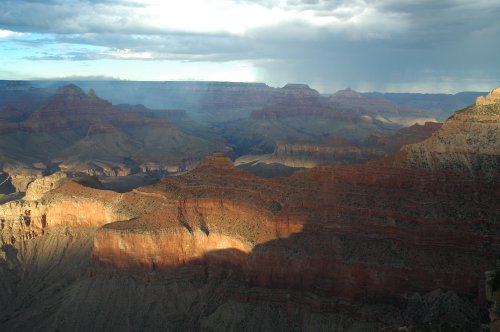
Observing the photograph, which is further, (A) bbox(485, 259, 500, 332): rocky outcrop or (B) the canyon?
(B) the canyon

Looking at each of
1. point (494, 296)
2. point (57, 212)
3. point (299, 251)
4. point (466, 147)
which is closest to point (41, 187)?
point (57, 212)

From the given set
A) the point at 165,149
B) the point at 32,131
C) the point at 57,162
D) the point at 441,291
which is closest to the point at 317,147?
the point at 165,149

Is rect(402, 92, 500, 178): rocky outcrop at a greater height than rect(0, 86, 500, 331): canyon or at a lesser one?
greater

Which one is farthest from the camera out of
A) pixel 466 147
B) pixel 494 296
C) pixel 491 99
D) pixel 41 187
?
pixel 41 187

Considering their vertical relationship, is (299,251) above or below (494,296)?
below

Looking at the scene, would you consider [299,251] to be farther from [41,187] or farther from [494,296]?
[41,187]

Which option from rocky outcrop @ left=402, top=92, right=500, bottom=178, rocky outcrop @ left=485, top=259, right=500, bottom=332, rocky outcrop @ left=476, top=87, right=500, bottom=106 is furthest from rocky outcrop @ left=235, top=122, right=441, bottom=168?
rocky outcrop @ left=485, top=259, right=500, bottom=332

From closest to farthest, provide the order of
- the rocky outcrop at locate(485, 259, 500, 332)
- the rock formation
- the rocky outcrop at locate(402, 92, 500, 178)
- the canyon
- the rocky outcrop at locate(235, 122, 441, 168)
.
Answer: the rocky outcrop at locate(485, 259, 500, 332) → the canyon → the rocky outcrop at locate(402, 92, 500, 178) → the rocky outcrop at locate(235, 122, 441, 168) → the rock formation

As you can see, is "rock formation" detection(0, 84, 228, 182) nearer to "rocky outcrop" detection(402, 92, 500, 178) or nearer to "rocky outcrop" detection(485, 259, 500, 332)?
"rocky outcrop" detection(402, 92, 500, 178)

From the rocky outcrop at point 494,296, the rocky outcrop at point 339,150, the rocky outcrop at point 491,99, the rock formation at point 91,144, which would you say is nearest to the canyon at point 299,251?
the rocky outcrop at point 491,99

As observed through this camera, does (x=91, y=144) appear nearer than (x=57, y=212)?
No
